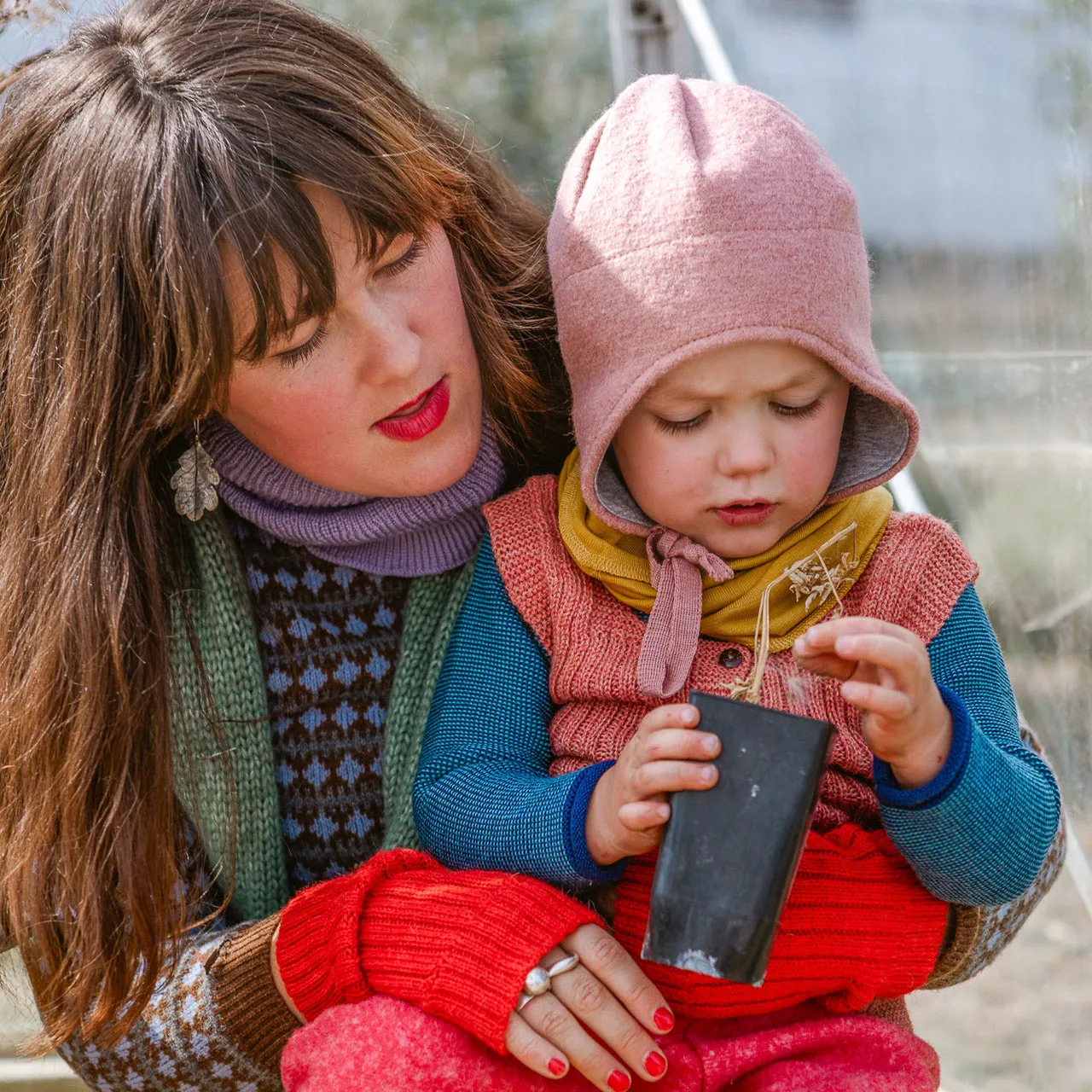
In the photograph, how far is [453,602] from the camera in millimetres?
1471

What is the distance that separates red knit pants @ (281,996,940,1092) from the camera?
1.11m

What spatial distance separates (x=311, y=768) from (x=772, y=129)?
807 millimetres

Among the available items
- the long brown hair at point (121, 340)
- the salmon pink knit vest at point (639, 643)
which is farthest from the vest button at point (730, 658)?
the long brown hair at point (121, 340)

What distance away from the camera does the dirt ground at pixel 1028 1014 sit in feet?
6.04

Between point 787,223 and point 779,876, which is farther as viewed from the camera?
point 787,223

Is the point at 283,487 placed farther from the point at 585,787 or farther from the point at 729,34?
the point at 729,34

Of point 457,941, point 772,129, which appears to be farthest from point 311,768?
point 772,129

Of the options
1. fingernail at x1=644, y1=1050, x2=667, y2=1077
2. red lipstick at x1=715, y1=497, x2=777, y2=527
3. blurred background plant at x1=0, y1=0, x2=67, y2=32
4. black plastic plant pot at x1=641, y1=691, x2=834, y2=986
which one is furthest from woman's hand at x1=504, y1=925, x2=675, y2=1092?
blurred background plant at x1=0, y1=0, x2=67, y2=32

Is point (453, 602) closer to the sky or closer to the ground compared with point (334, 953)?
closer to the sky

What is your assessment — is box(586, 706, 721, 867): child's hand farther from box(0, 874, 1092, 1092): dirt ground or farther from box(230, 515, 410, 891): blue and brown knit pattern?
box(0, 874, 1092, 1092): dirt ground

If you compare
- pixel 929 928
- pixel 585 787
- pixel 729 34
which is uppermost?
pixel 729 34

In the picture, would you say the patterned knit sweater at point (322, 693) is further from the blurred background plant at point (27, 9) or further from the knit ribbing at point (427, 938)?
the blurred background plant at point (27, 9)

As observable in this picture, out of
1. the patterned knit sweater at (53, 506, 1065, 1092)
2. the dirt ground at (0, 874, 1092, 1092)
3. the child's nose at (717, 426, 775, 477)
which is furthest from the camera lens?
the dirt ground at (0, 874, 1092, 1092)

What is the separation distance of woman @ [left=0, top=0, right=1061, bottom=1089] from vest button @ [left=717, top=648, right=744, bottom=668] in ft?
0.89
